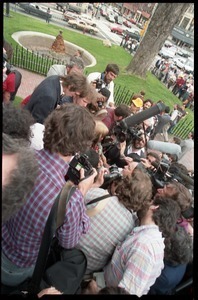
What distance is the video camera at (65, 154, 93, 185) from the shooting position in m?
2.15

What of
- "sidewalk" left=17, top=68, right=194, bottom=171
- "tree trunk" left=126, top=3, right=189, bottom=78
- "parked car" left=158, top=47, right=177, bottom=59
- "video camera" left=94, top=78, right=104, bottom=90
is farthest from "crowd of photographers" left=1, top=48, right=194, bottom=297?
"parked car" left=158, top=47, right=177, bottom=59

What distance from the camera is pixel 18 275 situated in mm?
1712

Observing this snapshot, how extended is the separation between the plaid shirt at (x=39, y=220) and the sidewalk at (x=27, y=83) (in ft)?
21.0

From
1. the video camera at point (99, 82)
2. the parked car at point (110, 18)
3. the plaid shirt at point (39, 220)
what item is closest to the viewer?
the plaid shirt at point (39, 220)

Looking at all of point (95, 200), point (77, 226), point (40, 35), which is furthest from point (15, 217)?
point (40, 35)

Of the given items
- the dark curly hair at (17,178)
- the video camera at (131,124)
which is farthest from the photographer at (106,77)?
the dark curly hair at (17,178)

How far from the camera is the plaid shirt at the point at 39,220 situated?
151 centimetres

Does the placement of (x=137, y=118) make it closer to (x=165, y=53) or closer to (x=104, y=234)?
(x=104, y=234)

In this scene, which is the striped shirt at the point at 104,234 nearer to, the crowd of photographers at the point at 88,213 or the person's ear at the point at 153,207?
the crowd of photographers at the point at 88,213

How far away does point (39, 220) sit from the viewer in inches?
59.6

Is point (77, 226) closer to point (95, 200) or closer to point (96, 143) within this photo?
point (95, 200)

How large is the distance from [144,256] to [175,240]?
67 cm

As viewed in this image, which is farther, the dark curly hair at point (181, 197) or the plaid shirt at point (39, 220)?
the dark curly hair at point (181, 197)

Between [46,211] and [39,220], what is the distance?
8 cm
